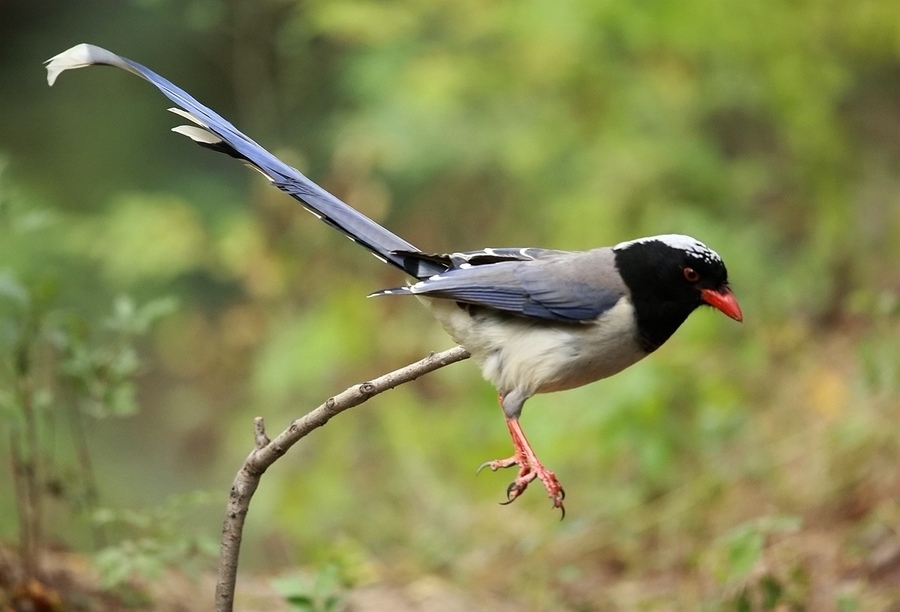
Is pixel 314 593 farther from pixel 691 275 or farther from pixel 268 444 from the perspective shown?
pixel 691 275

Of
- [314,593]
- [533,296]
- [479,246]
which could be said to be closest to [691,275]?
[533,296]

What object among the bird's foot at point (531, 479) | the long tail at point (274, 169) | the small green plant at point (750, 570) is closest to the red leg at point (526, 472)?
the bird's foot at point (531, 479)

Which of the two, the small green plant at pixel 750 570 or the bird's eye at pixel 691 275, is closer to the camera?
the bird's eye at pixel 691 275

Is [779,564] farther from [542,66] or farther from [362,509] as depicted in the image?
[542,66]

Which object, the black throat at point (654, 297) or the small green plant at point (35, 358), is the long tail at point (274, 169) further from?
the small green plant at point (35, 358)

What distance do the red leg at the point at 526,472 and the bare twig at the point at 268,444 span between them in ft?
0.85

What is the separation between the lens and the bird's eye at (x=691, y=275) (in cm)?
254

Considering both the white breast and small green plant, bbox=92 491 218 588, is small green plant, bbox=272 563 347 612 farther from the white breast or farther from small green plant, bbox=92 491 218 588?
the white breast

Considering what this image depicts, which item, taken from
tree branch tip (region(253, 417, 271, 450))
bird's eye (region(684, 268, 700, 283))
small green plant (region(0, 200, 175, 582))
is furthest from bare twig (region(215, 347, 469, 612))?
small green plant (region(0, 200, 175, 582))

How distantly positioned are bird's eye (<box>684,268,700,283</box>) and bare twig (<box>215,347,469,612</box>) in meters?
0.61

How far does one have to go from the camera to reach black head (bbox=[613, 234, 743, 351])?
8.23ft

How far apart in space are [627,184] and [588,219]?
340 millimetres

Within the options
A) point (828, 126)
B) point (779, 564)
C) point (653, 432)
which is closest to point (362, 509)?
point (653, 432)

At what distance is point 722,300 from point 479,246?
171 inches
